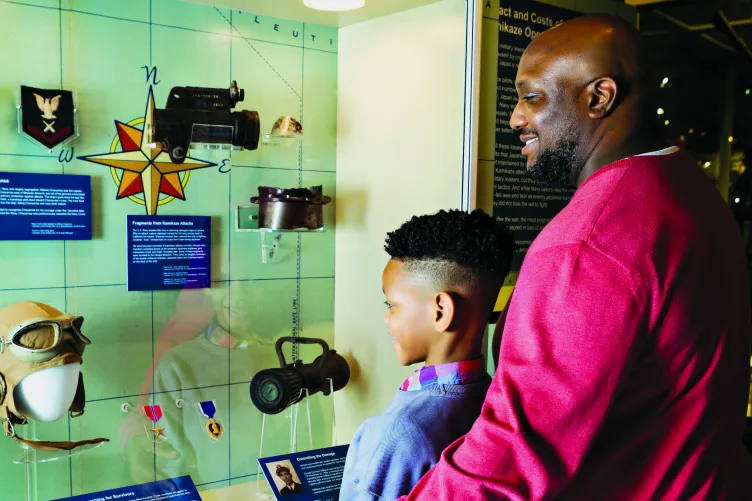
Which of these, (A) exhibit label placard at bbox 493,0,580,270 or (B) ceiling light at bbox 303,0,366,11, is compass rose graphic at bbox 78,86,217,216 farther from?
(A) exhibit label placard at bbox 493,0,580,270

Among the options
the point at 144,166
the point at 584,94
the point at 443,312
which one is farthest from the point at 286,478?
the point at 584,94

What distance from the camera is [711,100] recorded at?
303cm

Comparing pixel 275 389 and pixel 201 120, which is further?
pixel 275 389

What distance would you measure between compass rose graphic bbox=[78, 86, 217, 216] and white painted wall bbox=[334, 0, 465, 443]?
2.04 ft

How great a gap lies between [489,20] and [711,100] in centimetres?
131

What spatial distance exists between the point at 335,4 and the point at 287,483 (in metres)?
1.59

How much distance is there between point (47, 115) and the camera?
6.70 feet

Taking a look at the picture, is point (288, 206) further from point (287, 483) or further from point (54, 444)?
point (54, 444)

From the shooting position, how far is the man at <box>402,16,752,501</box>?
0.96 meters

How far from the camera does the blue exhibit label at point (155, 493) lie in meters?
2.04

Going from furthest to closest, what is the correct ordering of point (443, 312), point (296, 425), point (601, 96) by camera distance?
1. point (296, 425)
2. point (443, 312)
3. point (601, 96)

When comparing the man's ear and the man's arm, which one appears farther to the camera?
the man's ear

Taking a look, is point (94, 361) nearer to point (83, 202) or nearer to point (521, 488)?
point (83, 202)

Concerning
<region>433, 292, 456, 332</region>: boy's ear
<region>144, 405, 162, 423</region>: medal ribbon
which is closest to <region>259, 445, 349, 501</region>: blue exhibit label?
<region>144, 405, 162, 423</region>: medal ribbon
